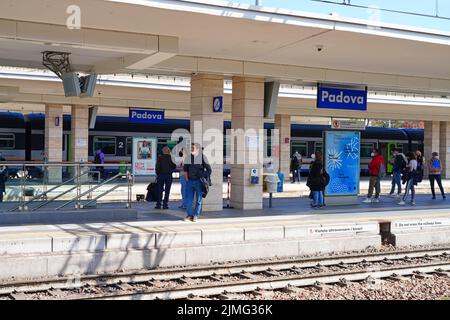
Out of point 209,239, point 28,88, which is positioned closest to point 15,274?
point 209,239

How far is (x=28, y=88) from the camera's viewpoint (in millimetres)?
22203

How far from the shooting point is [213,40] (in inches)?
473

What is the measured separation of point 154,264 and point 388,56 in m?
7.25

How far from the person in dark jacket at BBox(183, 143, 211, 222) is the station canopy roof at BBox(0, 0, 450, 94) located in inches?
85.3

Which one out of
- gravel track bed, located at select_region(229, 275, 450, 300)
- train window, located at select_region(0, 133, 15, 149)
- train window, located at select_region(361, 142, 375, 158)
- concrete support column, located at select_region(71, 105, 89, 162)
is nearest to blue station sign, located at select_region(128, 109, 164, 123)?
concrete support column, located at select_region(71, 105, 89, 162)

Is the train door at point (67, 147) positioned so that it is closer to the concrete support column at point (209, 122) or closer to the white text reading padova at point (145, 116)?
the white text reading padova at point (145, 116)

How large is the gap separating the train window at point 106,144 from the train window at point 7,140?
4.01 metres

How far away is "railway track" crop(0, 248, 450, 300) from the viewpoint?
8.58 m

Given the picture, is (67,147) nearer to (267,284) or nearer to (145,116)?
(145,116)

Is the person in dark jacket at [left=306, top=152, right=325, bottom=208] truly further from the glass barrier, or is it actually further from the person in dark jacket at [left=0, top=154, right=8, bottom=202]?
the person in dark jacket at [left=0, top=154, right=8, bottom=202]

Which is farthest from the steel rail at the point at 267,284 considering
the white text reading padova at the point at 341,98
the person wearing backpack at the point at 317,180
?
the white text reading padova at the point at 341,98

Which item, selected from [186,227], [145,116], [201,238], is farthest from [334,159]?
[145,116]

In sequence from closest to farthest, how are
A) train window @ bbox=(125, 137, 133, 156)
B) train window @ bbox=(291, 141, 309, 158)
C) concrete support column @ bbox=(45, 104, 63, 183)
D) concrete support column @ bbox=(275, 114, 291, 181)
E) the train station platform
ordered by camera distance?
the train station platform → concrete support column @ bbox=(45, 104, 63, 183) → train window @ bbox=(125, 137, 133, 156) → concrete support column @ bbox=(275, 114, 291, 181) → train window @ bbox=(291, 141, 309, 158)

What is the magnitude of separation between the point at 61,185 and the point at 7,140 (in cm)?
1628
